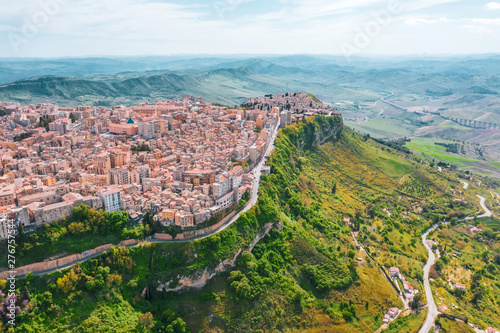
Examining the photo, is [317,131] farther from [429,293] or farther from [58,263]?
[58,263]

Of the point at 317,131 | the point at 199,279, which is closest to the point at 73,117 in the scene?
the point at 317,131

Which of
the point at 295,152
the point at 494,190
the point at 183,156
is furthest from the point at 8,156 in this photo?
the point at 494,190

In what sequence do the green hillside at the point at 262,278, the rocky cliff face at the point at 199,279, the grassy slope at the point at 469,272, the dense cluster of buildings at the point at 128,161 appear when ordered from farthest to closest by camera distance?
the grassy slope at the point at 469,272, the dense cluster of buildings at the point at 128,161, the rocky cliff face at the point at 199,279, the green hillside at the point at 262,278

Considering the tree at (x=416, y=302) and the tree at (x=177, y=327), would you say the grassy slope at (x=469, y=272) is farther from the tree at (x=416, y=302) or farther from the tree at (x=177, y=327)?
the tree at (x=177, y=327)

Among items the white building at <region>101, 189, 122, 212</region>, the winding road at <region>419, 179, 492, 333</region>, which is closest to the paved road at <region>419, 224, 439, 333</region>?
the winding road at <region>419, 179, 492, 333</region>

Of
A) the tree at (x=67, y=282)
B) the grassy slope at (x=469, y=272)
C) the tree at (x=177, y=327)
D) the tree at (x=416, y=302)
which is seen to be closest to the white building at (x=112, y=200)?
the tree at (x=67, y=282)
